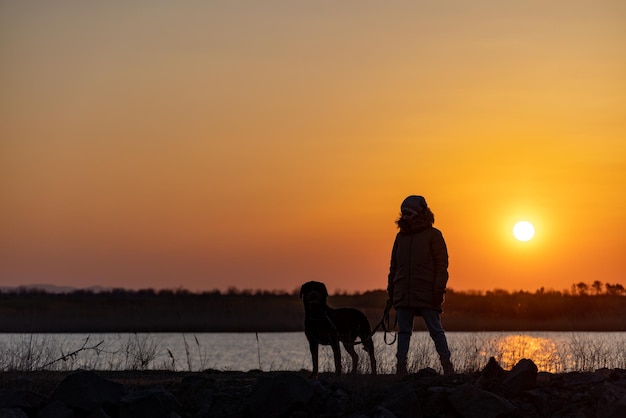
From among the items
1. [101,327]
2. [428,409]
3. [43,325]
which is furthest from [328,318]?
[101,327]

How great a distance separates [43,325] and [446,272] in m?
28.9

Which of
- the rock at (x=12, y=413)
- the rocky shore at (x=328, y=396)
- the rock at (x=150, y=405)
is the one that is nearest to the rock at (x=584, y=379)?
the rocky shore at (x=328, y=396)

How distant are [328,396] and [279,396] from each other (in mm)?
642

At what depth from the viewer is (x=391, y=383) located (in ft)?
38.3

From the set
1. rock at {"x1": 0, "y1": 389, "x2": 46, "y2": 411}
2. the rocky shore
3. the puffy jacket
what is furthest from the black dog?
rock at {"x1": 0, "y1": 389, "x2": 46, "y2": 411}

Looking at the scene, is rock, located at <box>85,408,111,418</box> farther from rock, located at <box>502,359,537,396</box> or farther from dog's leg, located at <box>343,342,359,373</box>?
rock, located at <box>502,359,537,396</box>

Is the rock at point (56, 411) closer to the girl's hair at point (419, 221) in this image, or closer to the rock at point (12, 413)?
the rock at point (12, 413)

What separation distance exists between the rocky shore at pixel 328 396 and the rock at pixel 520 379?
0.01 meters

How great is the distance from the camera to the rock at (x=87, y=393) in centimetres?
1073

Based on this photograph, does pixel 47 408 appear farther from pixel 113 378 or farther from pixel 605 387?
pixel 605 387

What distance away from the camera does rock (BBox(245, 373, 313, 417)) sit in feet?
35.1

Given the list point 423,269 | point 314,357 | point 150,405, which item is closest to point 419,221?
point 423,269

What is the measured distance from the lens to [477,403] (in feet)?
35.8

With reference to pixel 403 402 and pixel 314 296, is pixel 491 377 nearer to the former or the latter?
pixel 403 402
